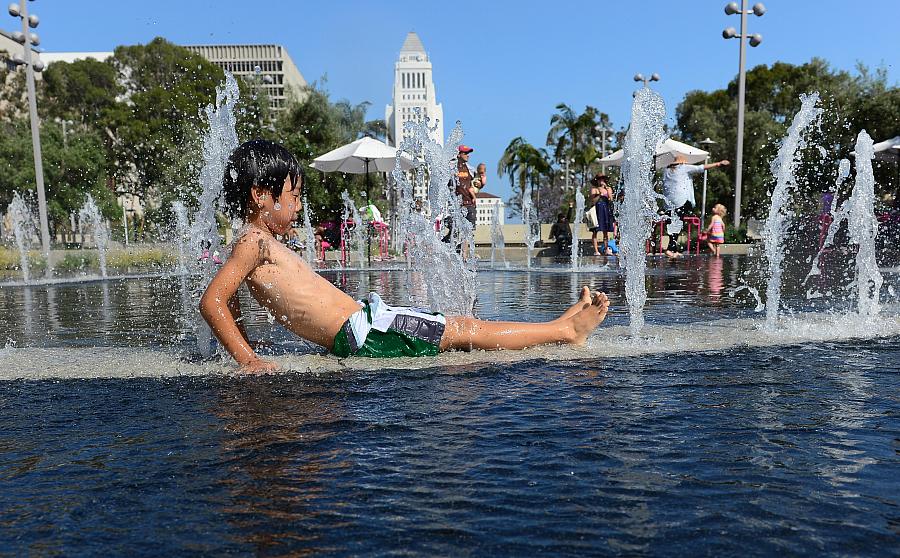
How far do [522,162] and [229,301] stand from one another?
A: 137 feet

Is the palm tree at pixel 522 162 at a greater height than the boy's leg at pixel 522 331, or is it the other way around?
the palm tree at pixel 522 162

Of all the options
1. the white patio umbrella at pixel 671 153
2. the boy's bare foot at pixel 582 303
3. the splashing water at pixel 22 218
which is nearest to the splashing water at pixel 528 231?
the white patio umbrella at pixel 671 153

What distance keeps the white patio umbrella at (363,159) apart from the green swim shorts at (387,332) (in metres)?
11.8

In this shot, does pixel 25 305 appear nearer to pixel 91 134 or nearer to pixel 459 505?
pixel 459 505

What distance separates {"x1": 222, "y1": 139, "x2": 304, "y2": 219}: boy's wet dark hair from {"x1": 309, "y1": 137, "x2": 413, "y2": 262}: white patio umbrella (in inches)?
462

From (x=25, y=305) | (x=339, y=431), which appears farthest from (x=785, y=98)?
Answer: (x=339, y=431)

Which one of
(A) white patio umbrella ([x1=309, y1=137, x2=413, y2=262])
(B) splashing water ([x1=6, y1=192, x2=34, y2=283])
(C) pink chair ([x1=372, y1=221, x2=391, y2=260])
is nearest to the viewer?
(A) white patio umbrella ([x1=309, y1=137, x2=413, y2=262])

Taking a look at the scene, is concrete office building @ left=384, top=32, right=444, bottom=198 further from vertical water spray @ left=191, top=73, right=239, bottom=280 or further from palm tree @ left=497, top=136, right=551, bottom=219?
vertical water spray @ left=191, top=73, right=239, bottom=280

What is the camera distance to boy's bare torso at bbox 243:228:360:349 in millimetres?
3414

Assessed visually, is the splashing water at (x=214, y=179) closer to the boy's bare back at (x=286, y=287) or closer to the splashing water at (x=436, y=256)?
the boy's bare back at (x=286, y=287)

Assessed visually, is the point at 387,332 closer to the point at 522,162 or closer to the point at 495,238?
the point at 495,238

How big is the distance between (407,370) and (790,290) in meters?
5.68

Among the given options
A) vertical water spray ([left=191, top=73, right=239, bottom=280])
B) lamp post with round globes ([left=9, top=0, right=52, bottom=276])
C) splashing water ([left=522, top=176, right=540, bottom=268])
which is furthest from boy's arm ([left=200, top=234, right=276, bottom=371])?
lamp post with round globes ([left=9, top=0, right=52, bottom=276])

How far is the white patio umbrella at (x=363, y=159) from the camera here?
15.8 meters
